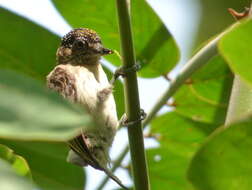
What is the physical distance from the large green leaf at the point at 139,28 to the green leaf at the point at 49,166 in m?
0.64

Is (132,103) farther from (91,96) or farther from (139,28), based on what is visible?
(91,96)

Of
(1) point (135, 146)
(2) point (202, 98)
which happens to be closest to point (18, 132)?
(1) point (135, 146)

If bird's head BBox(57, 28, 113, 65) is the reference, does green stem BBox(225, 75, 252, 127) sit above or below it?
below

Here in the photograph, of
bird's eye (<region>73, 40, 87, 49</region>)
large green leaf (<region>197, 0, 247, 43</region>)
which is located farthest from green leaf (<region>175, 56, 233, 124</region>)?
large green leaf (<region>197, 0, 247, 43</region>)

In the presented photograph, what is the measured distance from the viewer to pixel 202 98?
9.52 feet

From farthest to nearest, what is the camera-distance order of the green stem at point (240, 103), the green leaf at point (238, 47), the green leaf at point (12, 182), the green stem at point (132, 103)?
the green stem at point (240, 103), the green stem at point (132, 103), the green leaf at point (238, 47), the green leaf at point (12, 182)

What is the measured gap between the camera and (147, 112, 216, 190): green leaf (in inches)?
115

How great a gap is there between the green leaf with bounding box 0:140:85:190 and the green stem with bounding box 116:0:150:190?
25.9 inches

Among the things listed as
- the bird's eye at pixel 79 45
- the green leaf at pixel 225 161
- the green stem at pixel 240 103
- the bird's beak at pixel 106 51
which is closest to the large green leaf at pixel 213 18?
the bird's eye at pixel 79 45

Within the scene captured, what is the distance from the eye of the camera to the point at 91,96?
342 cm

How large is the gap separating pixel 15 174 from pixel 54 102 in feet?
0.43

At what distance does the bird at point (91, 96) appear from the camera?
10.0ft

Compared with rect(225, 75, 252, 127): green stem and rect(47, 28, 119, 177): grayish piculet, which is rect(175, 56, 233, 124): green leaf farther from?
rect(225, 75, 252, 127): green stem

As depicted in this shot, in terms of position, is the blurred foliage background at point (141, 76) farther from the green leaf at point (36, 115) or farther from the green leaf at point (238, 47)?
the green leaf at point (36, 115)
